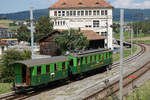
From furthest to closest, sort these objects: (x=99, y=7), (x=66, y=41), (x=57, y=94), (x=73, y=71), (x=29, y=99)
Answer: (x=99, y=7) → (x=66, y=41) → (x=73, y=71) → (x=57, y=94) → (x=29, y=99)

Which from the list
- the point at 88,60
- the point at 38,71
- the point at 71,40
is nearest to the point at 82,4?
the point at 71,40

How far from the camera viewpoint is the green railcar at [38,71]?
1931 cm

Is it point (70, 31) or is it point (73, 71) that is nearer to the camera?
point (73, 71)

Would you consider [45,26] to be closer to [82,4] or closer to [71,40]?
[82,4]

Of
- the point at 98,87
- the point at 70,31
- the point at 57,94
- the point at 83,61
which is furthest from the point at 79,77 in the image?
the point at 70,31

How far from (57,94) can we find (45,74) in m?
2.11

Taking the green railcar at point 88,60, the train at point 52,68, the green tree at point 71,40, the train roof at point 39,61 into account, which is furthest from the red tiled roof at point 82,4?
the train roof at point 39,61

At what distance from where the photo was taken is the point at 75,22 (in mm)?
68688

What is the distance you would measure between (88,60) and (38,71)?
8280 millimetres

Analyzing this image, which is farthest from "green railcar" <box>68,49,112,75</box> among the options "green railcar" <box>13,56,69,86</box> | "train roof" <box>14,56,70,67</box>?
"green railcar" <box>13,56,69,86</box>

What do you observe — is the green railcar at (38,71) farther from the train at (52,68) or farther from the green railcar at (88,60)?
the green railcar at (88,60)

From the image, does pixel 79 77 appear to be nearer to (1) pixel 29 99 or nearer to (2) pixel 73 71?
(2) pixel 73 71

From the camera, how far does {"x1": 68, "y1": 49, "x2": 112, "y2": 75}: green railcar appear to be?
2419 centimetres

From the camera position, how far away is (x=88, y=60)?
2650 centimetres
